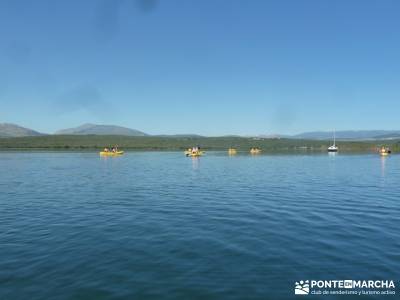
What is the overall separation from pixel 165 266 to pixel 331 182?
4053 cm

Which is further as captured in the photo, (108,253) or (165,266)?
(108,253)

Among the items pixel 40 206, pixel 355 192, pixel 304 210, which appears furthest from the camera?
pixel 355 192

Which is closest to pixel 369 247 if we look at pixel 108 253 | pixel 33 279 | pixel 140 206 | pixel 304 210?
pixel 304 210

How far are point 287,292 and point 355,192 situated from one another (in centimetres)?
3112

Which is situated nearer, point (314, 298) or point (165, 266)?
point (314, 298)

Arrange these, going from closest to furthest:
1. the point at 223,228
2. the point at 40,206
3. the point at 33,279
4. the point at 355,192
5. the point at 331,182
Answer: the point at 33,279 → the point at 223,228 → the point at 40,206 → the point at 355,192 → the point at 331,182

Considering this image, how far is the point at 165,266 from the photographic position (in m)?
16.2

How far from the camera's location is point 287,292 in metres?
13.6

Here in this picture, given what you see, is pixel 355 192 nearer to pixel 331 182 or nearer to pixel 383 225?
pixel 331 182

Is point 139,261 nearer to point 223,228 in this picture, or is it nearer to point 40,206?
point 223,228

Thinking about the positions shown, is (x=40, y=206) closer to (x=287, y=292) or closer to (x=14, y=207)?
(x=14, y=207)

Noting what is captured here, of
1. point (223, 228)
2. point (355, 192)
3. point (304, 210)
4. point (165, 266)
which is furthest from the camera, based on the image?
point (355, 192)

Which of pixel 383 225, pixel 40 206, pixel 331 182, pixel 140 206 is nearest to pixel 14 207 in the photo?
pixel 40 206

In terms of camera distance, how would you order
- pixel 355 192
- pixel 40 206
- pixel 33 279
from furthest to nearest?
1. pixel 355 192
2. pixel 40 206
3. pixel 33 279
